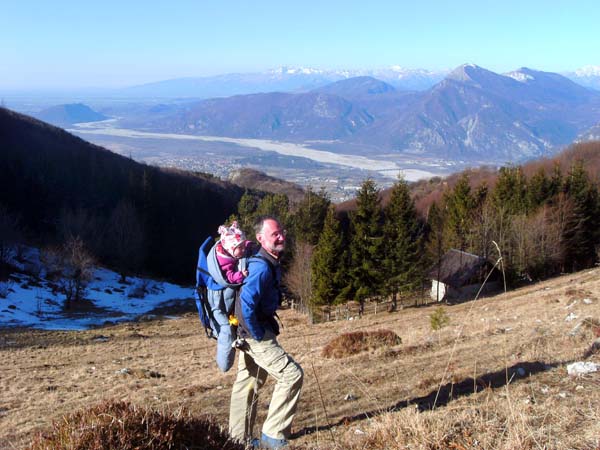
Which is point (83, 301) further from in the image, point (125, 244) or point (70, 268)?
point (125, 244)

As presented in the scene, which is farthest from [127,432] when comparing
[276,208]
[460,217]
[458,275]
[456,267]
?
[276,208]

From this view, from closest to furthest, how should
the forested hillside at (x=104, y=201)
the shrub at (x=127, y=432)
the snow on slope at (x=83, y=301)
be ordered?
the shrub at (x=127, y=432)
the snow on slope at (x=83, y=301)
the forested hillside at (x=104, y=201)

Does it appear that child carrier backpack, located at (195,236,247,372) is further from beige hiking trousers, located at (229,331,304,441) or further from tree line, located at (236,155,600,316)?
tree line, located at (236,155,600,316)

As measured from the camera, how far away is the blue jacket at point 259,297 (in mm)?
4773

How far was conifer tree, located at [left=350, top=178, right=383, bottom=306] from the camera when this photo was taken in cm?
3069

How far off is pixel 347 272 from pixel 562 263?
2151 cm

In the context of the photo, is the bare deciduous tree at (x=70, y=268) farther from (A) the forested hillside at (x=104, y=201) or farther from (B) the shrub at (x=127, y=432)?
(B) the shrub at (x=127, y=432)

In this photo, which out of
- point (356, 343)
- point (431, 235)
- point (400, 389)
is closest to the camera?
point (400, 389)

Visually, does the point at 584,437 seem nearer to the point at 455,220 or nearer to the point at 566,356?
the point at 566,356

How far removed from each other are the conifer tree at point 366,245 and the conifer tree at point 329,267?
36.4 inches

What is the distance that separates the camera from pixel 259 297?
4777 mm

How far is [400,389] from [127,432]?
4899mm

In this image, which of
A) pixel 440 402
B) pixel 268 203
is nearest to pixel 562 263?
pixel 268 203

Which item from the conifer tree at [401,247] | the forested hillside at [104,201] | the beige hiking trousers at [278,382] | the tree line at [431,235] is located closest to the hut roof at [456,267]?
the tree line at [431,235]
